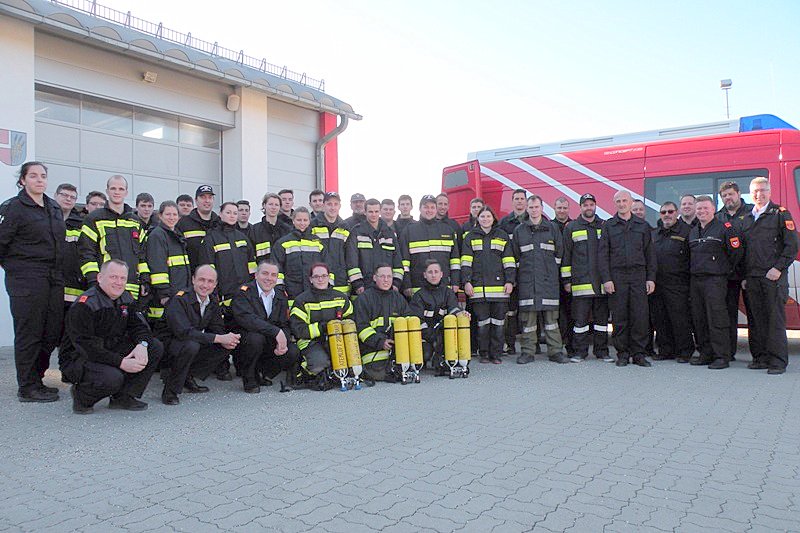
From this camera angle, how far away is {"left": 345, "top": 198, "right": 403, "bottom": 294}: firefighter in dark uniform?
7.30 metres

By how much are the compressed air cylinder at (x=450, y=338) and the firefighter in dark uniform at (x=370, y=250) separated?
1.11m

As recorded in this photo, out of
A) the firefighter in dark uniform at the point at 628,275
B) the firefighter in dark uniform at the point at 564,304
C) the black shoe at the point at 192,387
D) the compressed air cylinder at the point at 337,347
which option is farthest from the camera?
the firefighter in dark uniform at the point at 564,304

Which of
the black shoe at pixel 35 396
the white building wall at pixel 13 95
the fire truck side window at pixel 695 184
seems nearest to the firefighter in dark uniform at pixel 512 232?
the fire truck side window at pixel 695 184

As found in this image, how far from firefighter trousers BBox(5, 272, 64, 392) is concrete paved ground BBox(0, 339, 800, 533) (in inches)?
15.0

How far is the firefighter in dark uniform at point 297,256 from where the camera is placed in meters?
6.92

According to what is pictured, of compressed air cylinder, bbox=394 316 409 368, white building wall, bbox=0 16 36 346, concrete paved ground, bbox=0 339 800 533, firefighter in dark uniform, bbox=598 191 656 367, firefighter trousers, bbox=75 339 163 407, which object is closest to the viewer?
concrete paved ground, bbox=0 339 800 533

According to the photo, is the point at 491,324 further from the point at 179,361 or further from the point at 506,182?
the point at 179,361

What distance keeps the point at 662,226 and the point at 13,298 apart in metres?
7.52

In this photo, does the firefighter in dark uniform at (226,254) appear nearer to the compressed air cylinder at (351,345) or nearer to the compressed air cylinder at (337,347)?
the compressed air cylinder at (337,347)

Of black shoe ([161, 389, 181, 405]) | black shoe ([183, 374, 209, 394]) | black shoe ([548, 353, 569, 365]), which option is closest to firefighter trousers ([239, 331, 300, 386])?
black shoe ([183, 374, 209, 394])

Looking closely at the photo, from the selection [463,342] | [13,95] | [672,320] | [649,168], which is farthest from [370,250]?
[13,95]

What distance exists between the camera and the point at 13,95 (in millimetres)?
9109

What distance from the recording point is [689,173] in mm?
8445

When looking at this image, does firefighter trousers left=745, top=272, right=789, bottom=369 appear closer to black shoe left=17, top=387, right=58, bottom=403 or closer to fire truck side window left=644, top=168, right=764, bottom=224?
fire truck side window left=644, top=168, right=764, bottom=224
